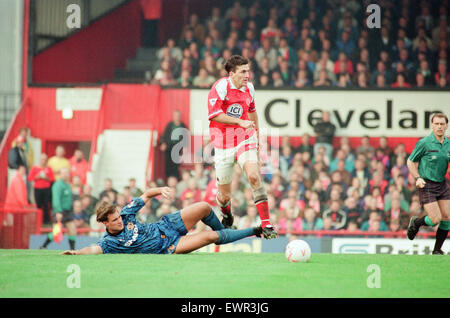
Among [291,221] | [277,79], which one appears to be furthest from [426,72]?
[291,221]

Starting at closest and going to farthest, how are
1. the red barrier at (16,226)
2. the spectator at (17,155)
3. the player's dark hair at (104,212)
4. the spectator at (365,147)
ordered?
the player's dark hair at (104,212)
the red barrier at (16,226)
the spectator at (365,147)
the spectator at (17,155)

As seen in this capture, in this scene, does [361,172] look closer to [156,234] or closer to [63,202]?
[63,202]

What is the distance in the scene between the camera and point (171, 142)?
→ 19.7 meters

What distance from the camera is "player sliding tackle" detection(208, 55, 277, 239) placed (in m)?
10.5

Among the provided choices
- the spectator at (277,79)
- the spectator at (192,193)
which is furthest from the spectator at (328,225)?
the spectator at (277,79)

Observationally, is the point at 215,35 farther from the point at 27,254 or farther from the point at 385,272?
the point at 385,272

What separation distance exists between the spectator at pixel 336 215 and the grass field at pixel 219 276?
6.12 m

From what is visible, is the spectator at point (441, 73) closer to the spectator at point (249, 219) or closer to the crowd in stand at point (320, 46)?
the crowd in stand at point (320, 46)

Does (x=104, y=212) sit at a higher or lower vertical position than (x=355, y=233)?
higher

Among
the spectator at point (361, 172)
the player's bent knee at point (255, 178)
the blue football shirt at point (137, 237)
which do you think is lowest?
the blue football shirt at point (137, 237)

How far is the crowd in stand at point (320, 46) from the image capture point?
20.4 m

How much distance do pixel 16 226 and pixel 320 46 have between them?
9632 millimetres

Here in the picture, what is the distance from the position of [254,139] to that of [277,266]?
242cm

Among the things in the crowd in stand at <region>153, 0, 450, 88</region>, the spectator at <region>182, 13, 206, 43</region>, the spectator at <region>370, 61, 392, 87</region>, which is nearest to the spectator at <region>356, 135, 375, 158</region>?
the crowd in stand at <region>153, 0, 450, 88</region>
